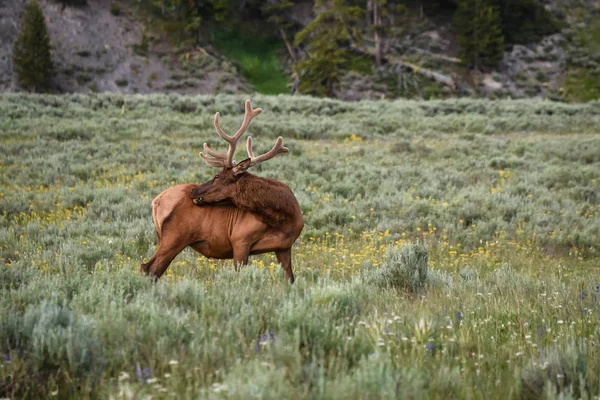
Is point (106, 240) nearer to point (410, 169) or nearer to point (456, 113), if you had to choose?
point (410, 169)

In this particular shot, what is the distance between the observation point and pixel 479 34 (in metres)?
44.8

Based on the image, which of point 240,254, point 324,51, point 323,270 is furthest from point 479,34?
point 240,254

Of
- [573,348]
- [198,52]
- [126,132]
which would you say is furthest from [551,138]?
[198,52]

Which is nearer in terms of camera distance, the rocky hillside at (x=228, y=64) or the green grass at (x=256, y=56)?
the rocky hillside at (x=228, y=64)

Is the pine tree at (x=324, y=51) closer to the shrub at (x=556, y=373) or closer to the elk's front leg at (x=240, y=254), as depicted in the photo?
the elk's front leg at (x=240, y=254)

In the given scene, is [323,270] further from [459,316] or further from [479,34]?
[479,34]

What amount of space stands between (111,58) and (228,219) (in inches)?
1622

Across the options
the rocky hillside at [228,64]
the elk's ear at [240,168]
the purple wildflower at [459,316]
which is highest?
the rocky hillside at [228,64]

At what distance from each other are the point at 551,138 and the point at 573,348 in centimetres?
1946

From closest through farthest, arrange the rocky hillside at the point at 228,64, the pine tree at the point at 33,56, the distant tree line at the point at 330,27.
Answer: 1. the pine tree at the point at 33,56
2. the distant tree line at the point at 330,27
3. the rocky hillside at the point at 228,64

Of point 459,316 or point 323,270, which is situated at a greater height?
point 459,316

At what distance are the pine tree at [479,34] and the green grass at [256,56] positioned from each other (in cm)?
1558

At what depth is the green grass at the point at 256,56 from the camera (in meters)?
46.1

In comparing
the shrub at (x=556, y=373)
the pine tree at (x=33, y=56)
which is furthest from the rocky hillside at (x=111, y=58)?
the shrub at (x=556, y=373)
